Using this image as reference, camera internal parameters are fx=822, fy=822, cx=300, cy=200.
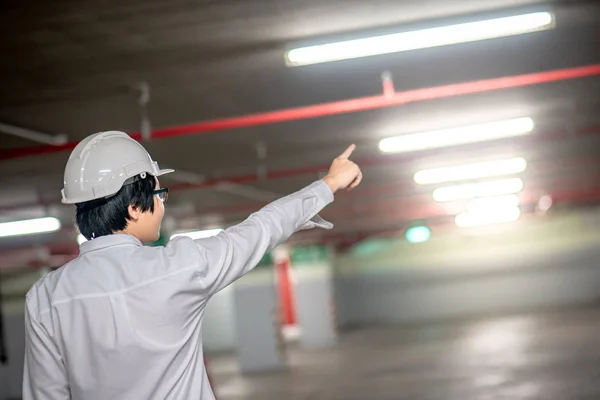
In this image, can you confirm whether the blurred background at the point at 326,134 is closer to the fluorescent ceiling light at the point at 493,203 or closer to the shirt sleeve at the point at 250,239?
the fluorescent ceiling light at the point at 493,203

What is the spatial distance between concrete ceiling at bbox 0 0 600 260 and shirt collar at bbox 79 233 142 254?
13.7 ft

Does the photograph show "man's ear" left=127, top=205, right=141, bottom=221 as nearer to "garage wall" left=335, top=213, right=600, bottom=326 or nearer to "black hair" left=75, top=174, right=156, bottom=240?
"black hair" left=75, top=174, right=156, bottom=240

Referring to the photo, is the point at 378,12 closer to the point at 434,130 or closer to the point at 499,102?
the point at 499,102

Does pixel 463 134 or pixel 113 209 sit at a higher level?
pixel 463 134

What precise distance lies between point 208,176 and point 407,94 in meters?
6.80

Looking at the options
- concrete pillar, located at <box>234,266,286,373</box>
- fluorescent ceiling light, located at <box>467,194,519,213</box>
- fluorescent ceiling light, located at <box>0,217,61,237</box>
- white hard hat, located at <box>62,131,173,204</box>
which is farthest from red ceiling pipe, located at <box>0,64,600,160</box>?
fluorescent ceiling light, located at <box>467,194,519,213</box>

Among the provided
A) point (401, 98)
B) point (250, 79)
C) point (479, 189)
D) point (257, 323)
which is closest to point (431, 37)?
point (401, 98)

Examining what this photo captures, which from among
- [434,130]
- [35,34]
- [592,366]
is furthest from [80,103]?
[592,366]

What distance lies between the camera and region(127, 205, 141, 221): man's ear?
2291 millimetres

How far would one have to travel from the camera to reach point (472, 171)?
15820 mm

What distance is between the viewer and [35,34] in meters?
6.66

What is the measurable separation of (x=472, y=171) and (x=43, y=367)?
14188 millimetres

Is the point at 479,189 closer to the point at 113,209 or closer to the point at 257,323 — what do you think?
the point at 257,323

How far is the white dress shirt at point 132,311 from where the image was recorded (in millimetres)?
2141
